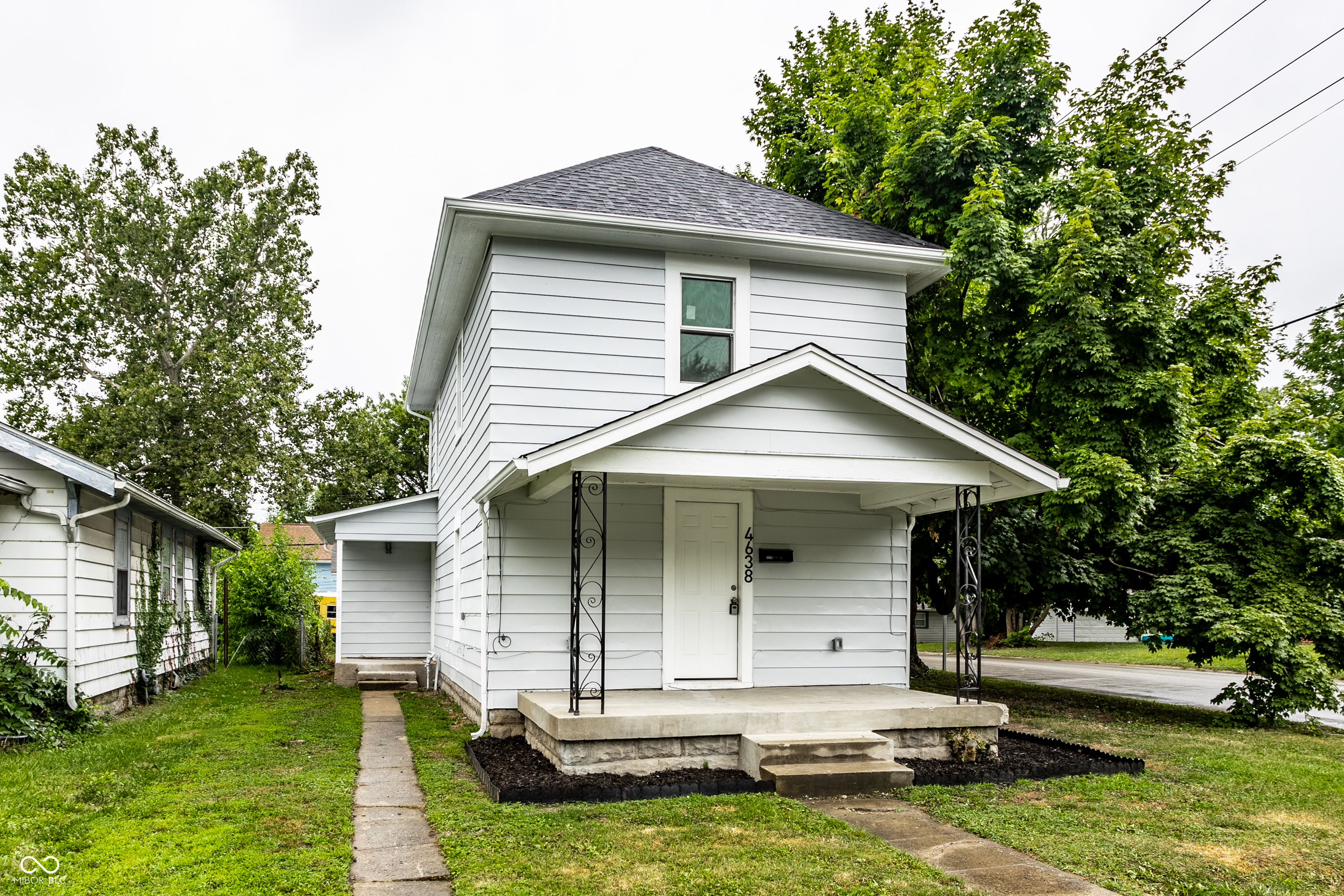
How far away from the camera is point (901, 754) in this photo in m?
7.90

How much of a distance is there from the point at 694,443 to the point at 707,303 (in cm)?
282

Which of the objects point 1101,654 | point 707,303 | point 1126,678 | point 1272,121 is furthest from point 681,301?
point 1101,654

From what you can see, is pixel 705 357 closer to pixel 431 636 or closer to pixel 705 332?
pixel 705 332

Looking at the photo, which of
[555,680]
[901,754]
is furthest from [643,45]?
[901,754]

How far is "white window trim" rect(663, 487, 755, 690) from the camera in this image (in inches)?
366

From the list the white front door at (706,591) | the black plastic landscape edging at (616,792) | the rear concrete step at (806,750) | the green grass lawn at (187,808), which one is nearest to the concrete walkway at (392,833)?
the green grass lawn at (187,808)

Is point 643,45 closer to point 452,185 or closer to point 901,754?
point 452,185

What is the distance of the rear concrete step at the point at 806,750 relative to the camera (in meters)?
7.13

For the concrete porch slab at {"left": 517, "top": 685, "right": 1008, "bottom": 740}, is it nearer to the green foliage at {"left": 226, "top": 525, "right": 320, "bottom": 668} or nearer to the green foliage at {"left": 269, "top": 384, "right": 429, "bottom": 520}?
the green foliage at {"left": 226, "top": 525, "right": 320, "bottom": 668}

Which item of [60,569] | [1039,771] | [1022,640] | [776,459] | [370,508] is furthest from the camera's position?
[1022,640]

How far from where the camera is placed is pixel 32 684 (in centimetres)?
895

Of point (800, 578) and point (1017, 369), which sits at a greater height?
point (1017, 369)

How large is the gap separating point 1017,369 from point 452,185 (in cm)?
765

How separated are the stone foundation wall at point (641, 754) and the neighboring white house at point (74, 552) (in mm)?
5589
